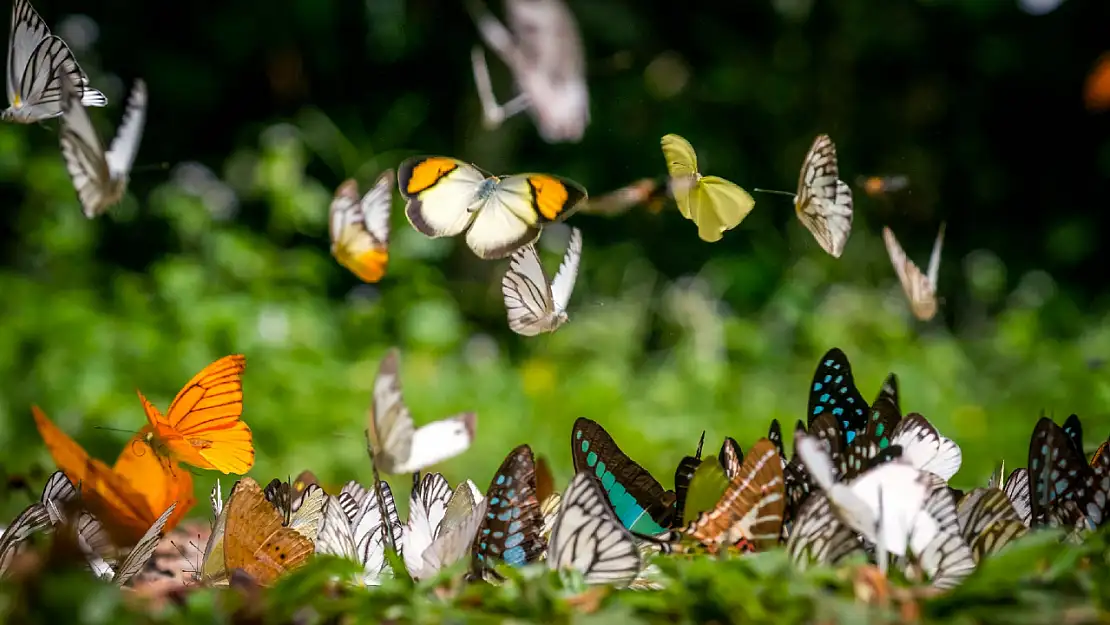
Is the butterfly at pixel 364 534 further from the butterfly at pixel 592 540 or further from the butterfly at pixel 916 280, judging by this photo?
the butterfly at pixel 916 280

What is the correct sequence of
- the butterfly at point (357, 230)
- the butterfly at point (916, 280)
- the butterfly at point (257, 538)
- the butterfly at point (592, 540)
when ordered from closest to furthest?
the butterfly at point (592, 540) → the butterfly at point (257, 538) → the butterfly at point (916, 280) → the butterfly at point (357, 230)

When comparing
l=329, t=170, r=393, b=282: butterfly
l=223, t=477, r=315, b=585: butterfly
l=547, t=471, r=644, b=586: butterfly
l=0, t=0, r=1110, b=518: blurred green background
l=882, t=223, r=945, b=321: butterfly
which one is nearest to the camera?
l=547, t=471, r=644, b=586: butterfly

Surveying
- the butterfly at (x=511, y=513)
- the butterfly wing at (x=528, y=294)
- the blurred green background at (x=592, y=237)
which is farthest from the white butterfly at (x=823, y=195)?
the blurred green background at (x=592, y=237)

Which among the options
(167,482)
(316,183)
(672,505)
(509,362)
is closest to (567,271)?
(672,505)

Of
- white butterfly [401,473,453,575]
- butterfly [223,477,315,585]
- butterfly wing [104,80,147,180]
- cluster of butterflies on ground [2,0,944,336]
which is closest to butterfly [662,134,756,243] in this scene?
cluster of butterflies on ground [2,0,944,336]

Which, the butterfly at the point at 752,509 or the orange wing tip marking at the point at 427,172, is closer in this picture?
the butterfly at the point at 752,509

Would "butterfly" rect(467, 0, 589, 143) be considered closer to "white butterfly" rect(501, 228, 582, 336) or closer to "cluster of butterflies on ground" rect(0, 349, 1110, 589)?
"white butterfly" rect(501, 228, 582, 336)
